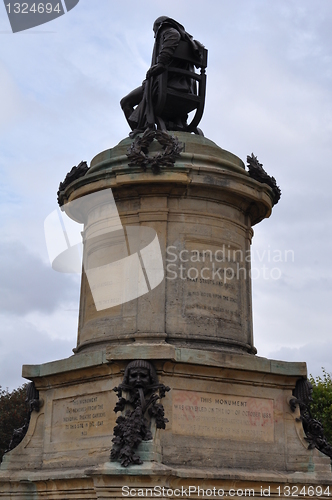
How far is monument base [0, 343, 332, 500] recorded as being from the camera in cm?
1059

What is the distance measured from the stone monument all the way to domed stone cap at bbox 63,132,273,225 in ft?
0.09

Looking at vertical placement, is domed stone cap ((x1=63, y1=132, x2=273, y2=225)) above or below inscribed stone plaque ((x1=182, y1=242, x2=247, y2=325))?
above

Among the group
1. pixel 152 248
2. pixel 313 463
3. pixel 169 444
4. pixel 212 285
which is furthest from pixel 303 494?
pixel 152 248

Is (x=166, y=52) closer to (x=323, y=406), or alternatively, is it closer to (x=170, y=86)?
(x=170, y=86)

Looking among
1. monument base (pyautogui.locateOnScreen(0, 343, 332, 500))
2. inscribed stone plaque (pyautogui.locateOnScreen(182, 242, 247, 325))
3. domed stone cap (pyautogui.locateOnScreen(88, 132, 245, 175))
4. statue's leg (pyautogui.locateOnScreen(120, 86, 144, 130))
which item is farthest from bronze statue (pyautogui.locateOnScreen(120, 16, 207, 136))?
monument base (pyautogui.locateOnScreen(0, 343, 332, 500))

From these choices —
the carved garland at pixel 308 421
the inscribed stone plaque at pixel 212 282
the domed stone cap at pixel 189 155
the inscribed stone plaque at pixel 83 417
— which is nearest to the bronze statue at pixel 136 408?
the inscribed stone plaque at pixel 83 417

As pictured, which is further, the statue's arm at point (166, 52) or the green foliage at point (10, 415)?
the green foliage at point (10, 415)

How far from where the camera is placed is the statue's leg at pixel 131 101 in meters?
15.0

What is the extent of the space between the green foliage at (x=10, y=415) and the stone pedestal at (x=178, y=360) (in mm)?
21646

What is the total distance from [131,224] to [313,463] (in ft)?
17.3

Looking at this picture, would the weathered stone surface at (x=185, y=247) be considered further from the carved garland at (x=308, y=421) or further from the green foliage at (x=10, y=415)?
the green foliage at (x=10, y=415)

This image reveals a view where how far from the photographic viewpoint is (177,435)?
10992 millimetres

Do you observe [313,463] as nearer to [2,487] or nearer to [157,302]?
[157,302]

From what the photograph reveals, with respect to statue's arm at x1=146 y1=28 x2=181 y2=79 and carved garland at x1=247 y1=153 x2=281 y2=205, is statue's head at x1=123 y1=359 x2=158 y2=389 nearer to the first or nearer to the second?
carved garland at x1=247 y1=153 x2=281 y2=205
